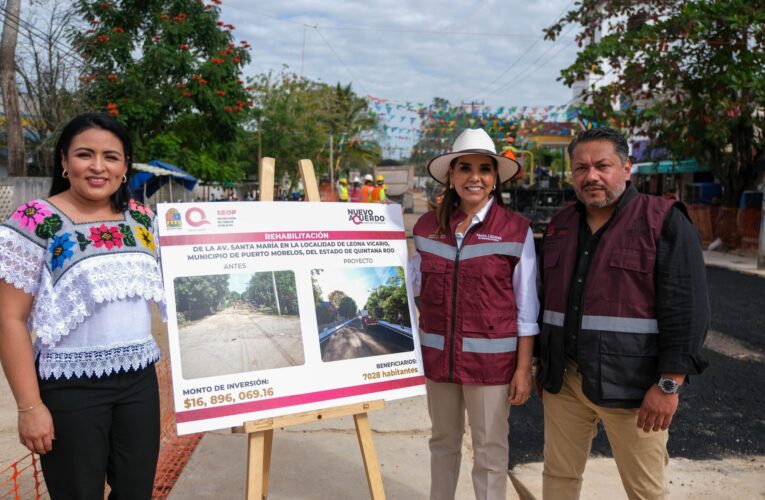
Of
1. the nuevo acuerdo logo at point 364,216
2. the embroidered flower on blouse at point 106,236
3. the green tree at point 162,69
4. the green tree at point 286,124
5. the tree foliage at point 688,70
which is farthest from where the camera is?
the green tree at point 286,124

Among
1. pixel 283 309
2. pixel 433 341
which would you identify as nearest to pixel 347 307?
pixel 283 309

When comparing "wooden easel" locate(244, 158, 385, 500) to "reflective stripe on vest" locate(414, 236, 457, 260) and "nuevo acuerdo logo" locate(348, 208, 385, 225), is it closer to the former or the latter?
"nuevo acuerdo logo" locate(348, 208, 385, 225)

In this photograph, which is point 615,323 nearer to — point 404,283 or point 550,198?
point 404,283

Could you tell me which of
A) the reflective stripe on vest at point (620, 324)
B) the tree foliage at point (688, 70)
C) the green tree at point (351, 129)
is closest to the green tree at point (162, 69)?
the tree foliage at point (688, 70)

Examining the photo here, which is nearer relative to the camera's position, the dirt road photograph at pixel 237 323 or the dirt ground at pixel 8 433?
the dirt road photograph at pixel 237 323

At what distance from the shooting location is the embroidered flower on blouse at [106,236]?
7.12 ft

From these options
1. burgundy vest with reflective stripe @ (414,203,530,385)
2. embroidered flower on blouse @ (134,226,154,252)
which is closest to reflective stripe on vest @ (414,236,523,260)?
burgundy vest with reflective stripe @ (414,203,530,385)

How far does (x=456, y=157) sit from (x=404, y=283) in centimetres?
66

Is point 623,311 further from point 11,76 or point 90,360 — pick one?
point 11,76

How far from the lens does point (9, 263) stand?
201cm

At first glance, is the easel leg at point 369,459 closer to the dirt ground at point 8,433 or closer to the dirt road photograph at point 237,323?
the dirt road photograph at point 237,323

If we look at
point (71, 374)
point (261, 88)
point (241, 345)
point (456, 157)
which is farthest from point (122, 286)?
point (261, 88)

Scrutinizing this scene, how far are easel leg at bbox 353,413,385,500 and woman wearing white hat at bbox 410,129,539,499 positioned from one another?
275mm

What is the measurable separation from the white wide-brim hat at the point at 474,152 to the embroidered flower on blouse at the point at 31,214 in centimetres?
169
